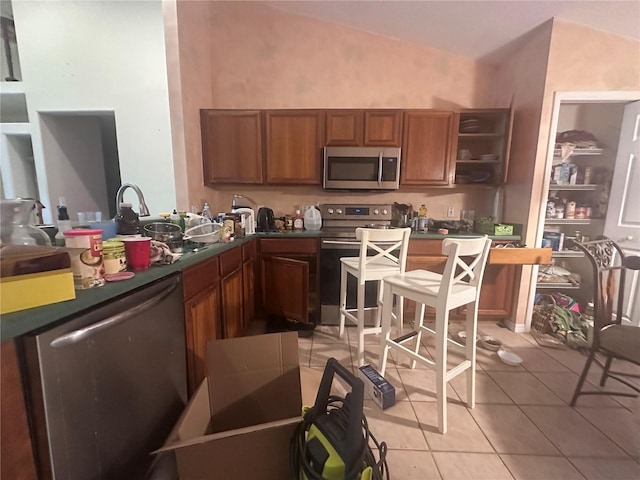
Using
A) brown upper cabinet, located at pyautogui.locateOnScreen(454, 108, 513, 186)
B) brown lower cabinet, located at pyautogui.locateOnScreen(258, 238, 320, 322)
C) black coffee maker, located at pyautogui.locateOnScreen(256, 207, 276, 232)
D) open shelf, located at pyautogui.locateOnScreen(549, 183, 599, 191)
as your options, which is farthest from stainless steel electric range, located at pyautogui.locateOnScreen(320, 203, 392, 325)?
open shelf, located at pyautogui.locateOnScreen(549, 183, 599, 191)

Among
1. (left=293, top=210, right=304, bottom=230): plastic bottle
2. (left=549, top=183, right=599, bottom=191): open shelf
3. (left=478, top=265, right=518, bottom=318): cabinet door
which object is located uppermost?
(left=549, top=183, right=599, bottom=191): open shelf

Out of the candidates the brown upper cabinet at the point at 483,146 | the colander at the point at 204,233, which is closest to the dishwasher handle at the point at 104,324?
the colander at the point at 204,233

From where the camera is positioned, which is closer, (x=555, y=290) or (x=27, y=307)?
(x=27, y=307)

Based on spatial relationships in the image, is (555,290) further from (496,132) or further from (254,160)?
(254,160)

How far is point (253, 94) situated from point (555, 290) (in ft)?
12.2

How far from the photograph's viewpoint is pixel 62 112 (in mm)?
2859

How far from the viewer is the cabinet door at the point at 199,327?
1413mm

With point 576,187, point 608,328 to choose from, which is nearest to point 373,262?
point 608,328

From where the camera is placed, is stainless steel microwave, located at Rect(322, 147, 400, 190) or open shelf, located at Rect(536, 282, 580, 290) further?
stainless steel microwave, located at Rect(322, 147, 400, 190)

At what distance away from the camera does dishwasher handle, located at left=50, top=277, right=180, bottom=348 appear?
748mm

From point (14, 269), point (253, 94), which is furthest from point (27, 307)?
point (253, 94)

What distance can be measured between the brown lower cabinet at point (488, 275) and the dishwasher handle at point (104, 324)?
212 cm

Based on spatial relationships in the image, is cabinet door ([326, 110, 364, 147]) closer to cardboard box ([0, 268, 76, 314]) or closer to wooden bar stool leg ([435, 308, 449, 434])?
wooden bar stool leg ([435, 308, 449, 434])

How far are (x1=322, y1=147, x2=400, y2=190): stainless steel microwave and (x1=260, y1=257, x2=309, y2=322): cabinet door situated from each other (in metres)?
0.92
